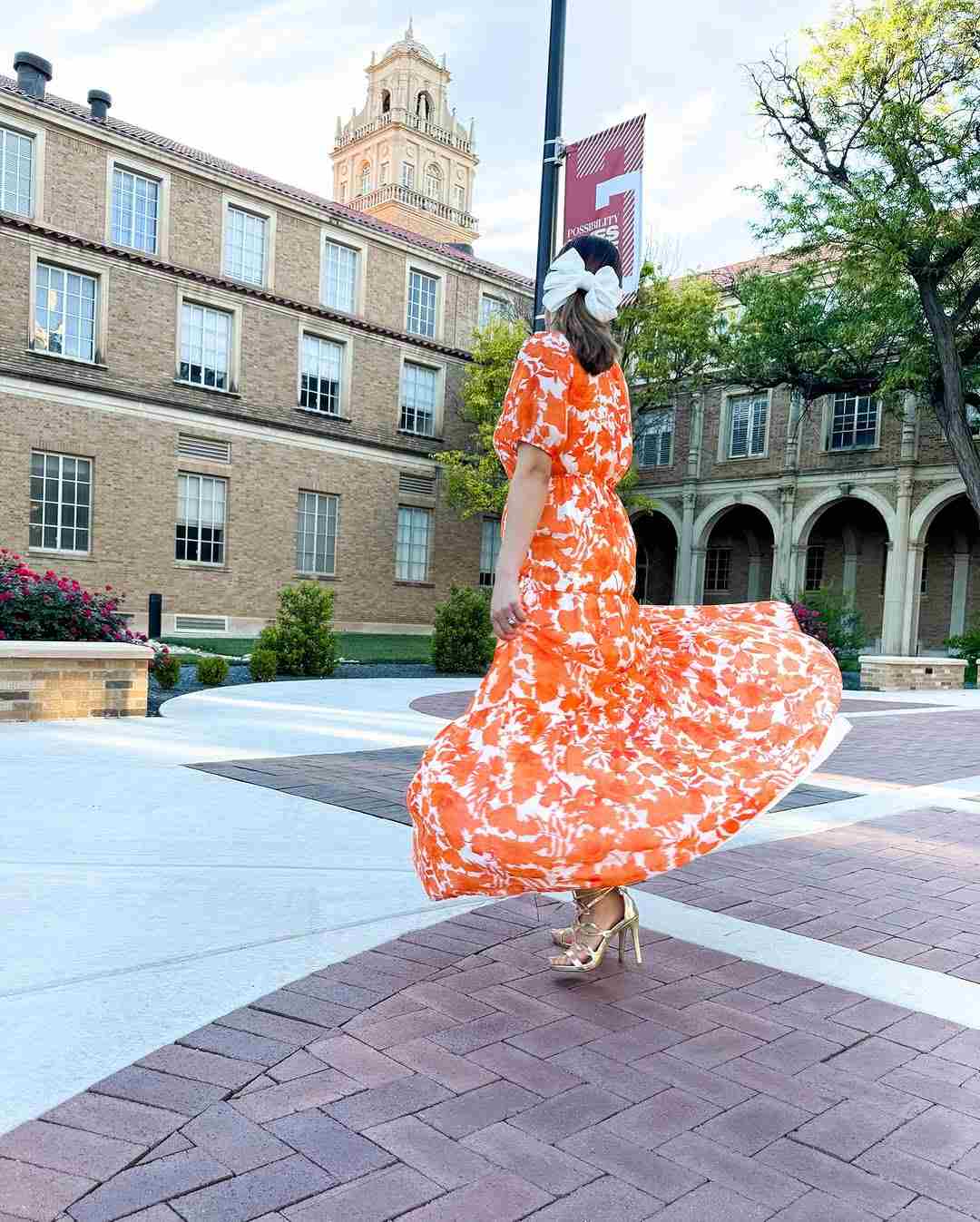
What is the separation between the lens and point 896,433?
26.8 metres

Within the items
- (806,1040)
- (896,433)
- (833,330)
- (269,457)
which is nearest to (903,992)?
(806,1040)

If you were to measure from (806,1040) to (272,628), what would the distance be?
35.9 feet

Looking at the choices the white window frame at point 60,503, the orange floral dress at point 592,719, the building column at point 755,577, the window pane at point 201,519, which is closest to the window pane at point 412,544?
the window pane at point 201,519

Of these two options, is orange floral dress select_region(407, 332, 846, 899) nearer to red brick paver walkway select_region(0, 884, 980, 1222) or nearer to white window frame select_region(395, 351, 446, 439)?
red brick paver walkway select_region(0, 884, 980, 1222)

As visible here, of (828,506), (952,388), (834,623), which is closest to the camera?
(952,388)

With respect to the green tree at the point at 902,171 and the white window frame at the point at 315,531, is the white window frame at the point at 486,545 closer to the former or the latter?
the white window frame at the point at 315,531

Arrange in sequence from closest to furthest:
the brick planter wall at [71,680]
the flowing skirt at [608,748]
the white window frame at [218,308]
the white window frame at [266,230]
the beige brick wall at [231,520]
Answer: the flowing skirt at [608,748] → the brick planter wall at [71,680] → the beige brick wall at [231,520] → the white window frame at [218,308] → the white window frame at [266,230]

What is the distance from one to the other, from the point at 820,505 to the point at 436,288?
1301 centimetres

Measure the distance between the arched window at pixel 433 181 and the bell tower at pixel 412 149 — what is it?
0.21 ft

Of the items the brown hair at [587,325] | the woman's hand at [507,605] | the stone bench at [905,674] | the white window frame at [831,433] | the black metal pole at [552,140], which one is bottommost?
the stone bench at [905,674]

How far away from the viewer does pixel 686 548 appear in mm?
31406

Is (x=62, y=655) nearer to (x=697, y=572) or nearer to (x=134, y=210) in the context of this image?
(x=134, y=210)

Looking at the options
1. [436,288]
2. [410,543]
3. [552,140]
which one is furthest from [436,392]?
[552,140]

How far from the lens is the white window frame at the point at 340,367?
981 inches
